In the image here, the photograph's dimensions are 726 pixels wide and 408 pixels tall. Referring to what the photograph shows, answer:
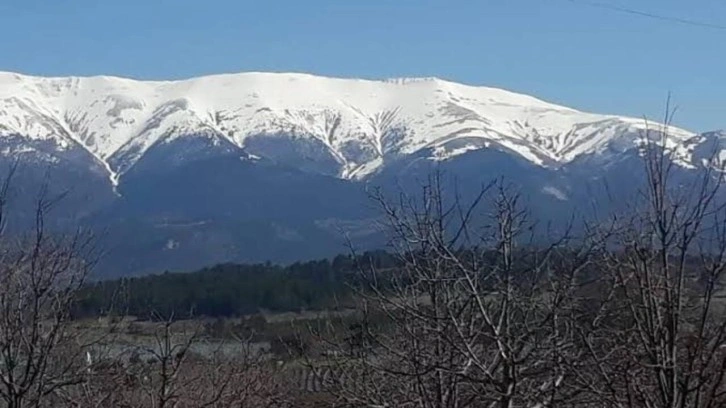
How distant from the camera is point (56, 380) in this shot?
10500mm

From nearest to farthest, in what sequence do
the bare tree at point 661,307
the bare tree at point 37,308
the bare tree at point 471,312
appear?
1. the bare tree at point 661,307
2. the bare tree at point 471,312
3. the bare tree at point 37,308

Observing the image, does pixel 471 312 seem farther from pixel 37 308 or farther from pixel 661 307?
pixel 37 308

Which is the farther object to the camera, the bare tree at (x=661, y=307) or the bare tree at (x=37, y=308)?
the bare tree at (x=37, y=308)

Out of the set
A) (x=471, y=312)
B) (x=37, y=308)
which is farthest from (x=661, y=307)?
(x=37, y=308)

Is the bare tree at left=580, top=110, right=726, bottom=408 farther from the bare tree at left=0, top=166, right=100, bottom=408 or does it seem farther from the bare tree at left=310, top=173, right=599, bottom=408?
the bare tree at left=0, top=166, right=100, bottom=408

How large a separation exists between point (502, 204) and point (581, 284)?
3.10ft

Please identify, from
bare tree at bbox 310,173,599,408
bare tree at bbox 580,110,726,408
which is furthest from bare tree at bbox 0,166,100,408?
bare tree at bbox 580,110,726,408

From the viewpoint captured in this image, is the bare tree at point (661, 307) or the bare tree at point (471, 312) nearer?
the bare tree at point (661, 307)

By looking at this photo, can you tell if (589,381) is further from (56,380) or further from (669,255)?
(56,380)

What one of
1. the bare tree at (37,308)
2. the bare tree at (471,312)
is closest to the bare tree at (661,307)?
the bare tree at (471,312)

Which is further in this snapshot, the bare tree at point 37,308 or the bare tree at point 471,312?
the bare tree at point 37,308

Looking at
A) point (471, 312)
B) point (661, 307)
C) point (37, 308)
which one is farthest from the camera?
point (37, 308)

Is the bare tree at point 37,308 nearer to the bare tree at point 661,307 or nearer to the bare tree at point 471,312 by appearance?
the bare tree at point 471,312

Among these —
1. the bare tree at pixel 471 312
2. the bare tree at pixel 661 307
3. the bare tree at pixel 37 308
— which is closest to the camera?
the bare tree at pixel 661 307
